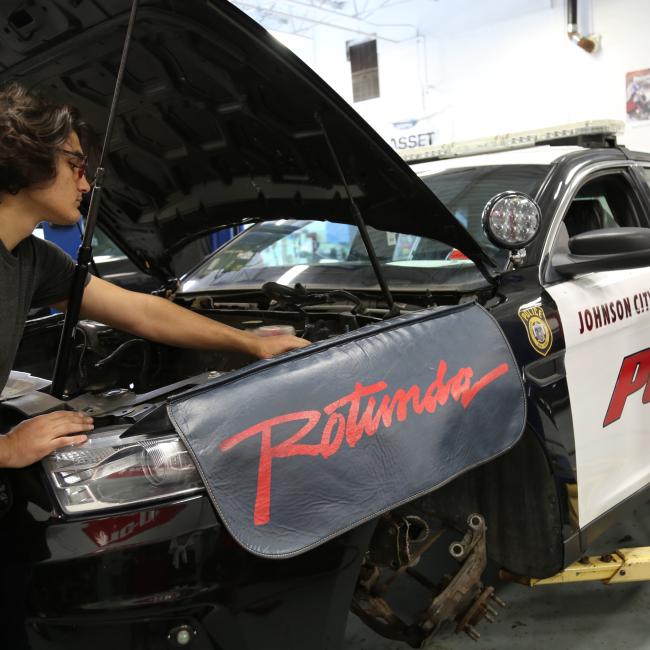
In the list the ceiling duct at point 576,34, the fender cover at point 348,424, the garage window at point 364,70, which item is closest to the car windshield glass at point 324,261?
the fender cover at point 348,424

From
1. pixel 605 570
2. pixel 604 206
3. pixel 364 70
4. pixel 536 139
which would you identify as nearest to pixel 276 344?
pixel 605 570

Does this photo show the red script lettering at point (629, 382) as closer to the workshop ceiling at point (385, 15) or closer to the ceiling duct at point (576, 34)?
the ceiling duct at point (576, 34)

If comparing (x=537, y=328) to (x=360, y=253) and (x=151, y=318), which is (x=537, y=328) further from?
(x=151, y=318)

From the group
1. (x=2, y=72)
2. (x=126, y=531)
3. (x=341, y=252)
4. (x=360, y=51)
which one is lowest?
(x=126, y=531)

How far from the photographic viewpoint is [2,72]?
1809 mm

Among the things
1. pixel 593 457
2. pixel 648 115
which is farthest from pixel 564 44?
pixel 593 457

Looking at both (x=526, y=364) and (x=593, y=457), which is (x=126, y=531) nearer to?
(x=526, y=364)

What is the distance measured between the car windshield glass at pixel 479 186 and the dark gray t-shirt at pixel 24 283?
131 cm

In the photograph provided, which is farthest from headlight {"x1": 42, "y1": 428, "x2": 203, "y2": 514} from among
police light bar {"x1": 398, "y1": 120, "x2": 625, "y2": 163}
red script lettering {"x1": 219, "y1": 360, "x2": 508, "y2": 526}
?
police light bar {"x1": 398, "y1": 120, "x2": 625, "y2": 163}

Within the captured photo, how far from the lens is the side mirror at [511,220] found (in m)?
1.98

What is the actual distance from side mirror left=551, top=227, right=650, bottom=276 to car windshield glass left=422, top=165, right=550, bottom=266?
25 centimetres

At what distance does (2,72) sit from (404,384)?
1.34 meters

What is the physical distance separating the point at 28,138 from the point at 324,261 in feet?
4.52

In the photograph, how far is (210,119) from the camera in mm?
2070
